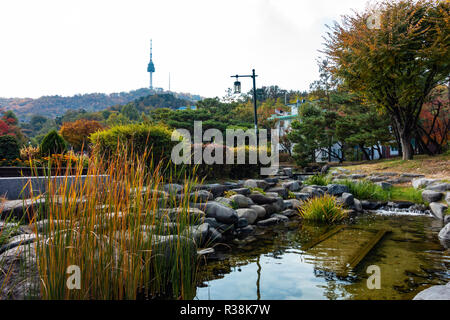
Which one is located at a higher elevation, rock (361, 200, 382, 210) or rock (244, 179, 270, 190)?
rock (244, 179, 270, 190)

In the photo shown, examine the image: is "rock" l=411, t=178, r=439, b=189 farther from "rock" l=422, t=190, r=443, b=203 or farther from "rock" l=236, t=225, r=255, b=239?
"rock" l=236, t=225, r=255, b=239

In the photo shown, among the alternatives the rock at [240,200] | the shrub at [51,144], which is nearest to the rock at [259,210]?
the rock at [240,200]

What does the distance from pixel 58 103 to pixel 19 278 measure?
64830 mm

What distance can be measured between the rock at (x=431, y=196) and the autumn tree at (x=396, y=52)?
408 centimetres

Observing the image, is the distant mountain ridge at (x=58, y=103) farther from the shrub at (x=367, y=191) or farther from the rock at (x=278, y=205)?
the shrub at (x=367, y=191)

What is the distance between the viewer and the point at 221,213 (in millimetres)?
4852

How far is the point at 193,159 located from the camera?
7395 mm

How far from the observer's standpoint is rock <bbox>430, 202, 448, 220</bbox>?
5.93m

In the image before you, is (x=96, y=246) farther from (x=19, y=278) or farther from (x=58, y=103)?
(x=58, y=103)

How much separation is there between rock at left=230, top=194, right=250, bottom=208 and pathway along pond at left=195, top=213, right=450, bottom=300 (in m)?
0.99

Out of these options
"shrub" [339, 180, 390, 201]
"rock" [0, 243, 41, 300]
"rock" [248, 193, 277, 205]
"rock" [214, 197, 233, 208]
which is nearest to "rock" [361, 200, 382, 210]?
"shrub" [339, 180, 390, 201]

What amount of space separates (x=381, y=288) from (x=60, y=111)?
63.5m

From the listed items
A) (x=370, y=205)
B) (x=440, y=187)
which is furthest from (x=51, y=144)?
(x=440, y=187)
